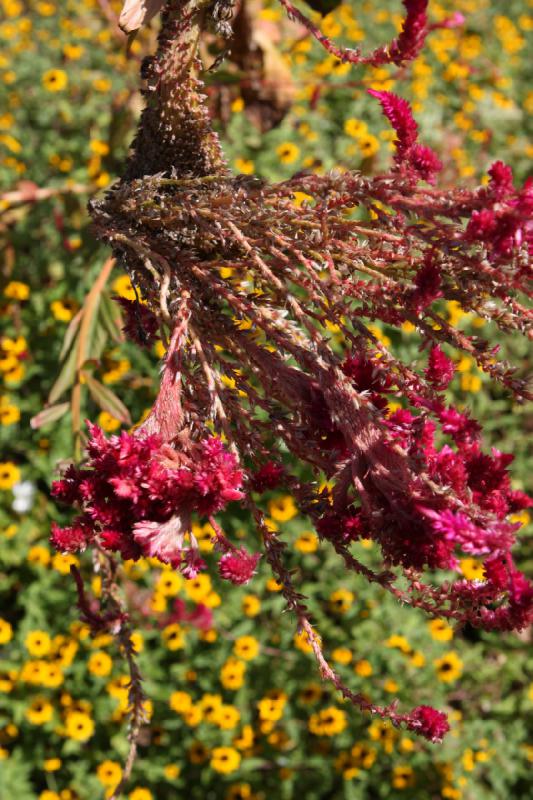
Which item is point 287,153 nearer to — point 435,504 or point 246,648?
point 246,648

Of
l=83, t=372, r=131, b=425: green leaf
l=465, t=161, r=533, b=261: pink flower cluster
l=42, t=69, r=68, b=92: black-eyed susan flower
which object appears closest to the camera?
l=465, t=161, r=533, b=261: pink flower cluster

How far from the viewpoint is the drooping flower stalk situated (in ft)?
3.01

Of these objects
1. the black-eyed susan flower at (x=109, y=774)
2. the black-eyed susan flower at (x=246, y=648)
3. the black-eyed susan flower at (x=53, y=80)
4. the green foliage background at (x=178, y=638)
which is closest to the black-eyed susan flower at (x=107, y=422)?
the green foliage background at (x=178, y=638)

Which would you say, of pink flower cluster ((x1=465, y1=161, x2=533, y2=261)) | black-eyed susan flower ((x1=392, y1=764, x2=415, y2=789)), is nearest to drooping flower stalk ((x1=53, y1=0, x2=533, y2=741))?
pink flower cluster ((x1=465, y1=161, x2=533, y2=261))

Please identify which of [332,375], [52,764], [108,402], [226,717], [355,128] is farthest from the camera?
[355,128]

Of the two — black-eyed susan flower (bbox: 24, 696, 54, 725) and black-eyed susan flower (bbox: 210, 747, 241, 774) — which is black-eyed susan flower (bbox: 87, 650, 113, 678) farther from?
black-eyed susan flower (bbox: 210, 747, 241, 774)

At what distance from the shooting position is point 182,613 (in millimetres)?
2359

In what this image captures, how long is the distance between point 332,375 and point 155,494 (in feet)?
0.92

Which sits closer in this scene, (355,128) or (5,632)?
(5,632)

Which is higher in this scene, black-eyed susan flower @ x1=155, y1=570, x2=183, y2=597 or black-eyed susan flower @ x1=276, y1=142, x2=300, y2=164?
black-eyed susan flower @ x1=276, y1=142, x2=300, y2=164

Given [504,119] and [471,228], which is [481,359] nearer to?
[471,228]

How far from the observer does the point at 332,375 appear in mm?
1006

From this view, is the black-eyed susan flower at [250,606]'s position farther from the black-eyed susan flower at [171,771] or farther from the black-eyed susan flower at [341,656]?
the black-eyed susan flower at [171,771]

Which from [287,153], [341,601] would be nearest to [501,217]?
[341,601]
